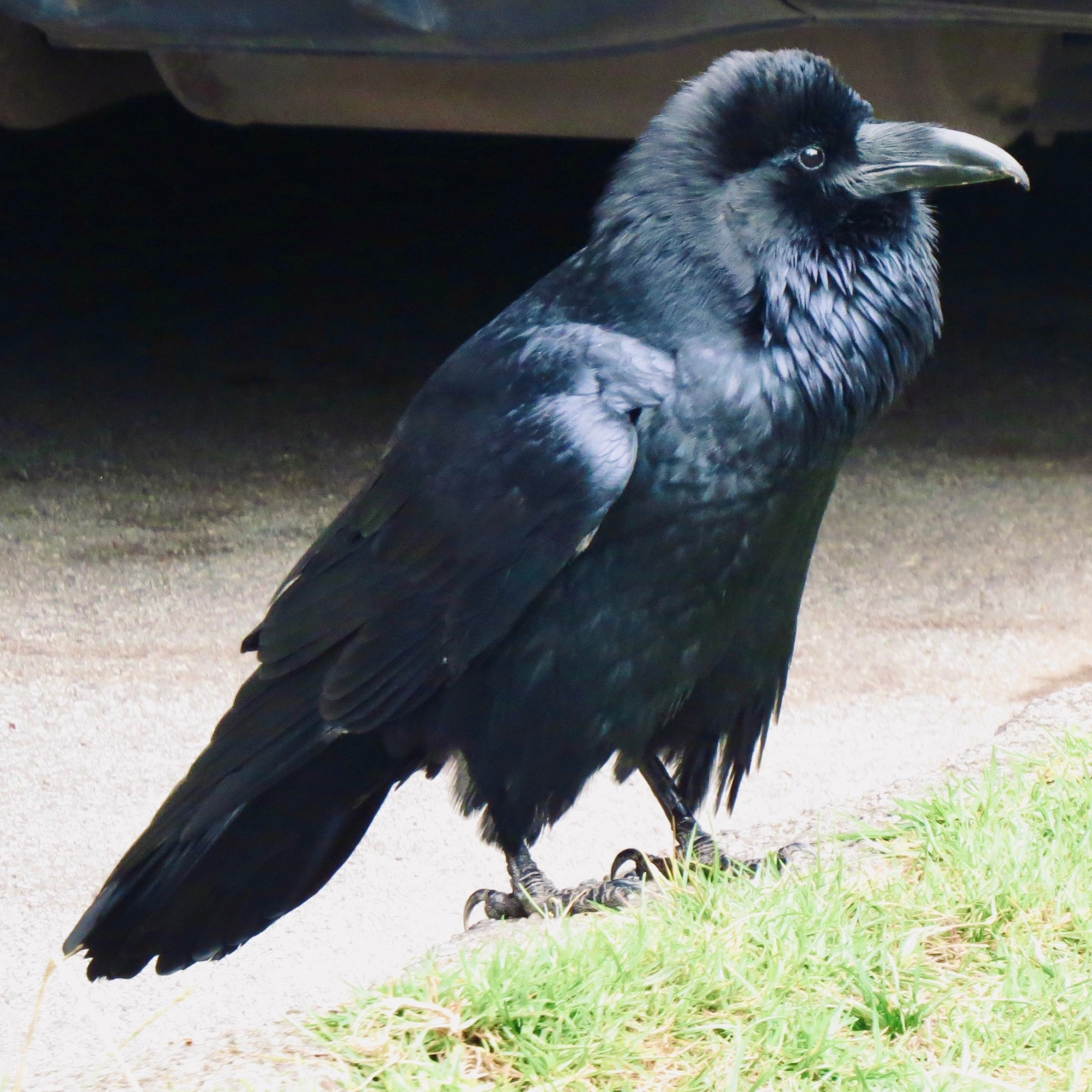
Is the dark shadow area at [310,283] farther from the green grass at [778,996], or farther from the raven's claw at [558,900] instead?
Answer: the green grass at [778,996]

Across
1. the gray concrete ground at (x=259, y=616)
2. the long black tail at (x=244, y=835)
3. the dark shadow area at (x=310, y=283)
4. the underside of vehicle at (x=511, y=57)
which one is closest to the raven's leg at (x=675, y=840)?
the gray concrete ground at (x=259, y=616)

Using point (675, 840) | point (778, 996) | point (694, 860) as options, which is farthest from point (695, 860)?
point (778, 996)

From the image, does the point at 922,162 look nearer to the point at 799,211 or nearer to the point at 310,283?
the point at 799,211

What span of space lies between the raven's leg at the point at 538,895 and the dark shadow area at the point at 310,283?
262cm

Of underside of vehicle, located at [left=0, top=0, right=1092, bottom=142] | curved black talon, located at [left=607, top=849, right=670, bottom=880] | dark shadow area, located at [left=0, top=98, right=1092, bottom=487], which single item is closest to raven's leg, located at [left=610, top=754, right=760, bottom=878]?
curved black talon, located at [left=607, top=849, right=670, bottom=880]

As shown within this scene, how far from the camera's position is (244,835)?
2512mm

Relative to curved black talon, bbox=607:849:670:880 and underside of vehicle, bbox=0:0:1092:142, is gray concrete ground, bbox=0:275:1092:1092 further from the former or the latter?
underside of vehicle, bbox=0:0:1092:142

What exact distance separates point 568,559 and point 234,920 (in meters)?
0.80

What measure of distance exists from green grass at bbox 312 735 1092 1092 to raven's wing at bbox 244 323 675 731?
0.47 meters

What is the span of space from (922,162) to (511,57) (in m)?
1.48

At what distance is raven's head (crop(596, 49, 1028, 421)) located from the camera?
2309 millimetres

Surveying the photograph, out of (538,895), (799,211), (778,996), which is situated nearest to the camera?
(778,996)

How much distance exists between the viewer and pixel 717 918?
2.17 meters

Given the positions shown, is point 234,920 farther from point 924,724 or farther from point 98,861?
point 924,724
